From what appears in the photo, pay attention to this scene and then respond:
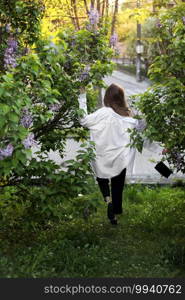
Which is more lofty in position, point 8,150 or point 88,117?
point 8,150

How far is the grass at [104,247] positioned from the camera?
4562 mm

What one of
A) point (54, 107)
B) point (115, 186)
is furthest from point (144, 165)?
point (54, 107)

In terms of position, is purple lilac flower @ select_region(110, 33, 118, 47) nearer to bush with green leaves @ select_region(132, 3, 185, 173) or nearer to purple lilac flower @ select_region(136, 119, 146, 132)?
bush with green leaves @ select_region(132, 3, 185, 173)

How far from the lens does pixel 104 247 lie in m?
5.24

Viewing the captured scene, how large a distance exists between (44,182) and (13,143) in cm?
113

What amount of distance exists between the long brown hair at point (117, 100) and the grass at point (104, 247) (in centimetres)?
118

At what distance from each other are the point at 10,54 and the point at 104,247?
2.16 metres

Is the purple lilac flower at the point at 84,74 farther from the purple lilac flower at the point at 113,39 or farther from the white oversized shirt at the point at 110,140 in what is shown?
the purple lilac flower at the point at 113,39

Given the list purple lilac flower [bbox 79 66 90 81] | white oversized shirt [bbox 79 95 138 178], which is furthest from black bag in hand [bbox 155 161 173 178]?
purple lilac flower [bbox 79 66 90 81]

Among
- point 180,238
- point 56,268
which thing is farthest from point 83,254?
point 180,238

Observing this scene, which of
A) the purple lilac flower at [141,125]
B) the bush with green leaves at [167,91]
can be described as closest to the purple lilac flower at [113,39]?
the bush with green leaves at [167,91]

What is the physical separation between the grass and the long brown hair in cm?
118

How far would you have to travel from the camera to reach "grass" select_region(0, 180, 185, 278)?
456 cm

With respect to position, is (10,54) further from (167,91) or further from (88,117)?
(167,91)
